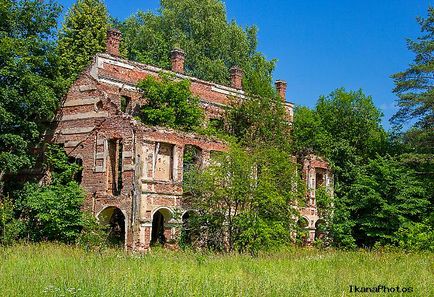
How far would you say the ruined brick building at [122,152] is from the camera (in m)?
28.1

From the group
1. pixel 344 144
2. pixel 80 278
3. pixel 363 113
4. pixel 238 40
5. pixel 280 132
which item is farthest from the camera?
pixel 238 40

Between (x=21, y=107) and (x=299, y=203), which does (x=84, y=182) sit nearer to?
(x=21, y=107)

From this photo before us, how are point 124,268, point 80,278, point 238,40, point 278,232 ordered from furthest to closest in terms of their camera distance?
point 238,40, point 278,232, point 124,268, point 80,278

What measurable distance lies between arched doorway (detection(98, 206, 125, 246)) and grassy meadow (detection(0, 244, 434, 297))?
8759 millimetres

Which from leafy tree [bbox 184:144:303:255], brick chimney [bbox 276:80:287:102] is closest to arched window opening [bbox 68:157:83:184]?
leafy tree [bbox 184:144:303:255]

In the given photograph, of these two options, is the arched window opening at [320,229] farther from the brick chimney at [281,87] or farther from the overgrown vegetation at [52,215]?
the overgrown vegetation at [52,215]

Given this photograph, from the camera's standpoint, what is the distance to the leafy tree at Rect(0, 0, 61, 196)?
28344 mm

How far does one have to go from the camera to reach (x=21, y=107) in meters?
29.3

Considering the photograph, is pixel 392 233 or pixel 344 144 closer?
pixel 392 233

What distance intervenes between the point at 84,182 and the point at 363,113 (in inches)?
886

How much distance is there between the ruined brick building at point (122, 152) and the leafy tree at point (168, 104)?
3.46 ft

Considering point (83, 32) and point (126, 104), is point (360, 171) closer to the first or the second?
point (126, 104)

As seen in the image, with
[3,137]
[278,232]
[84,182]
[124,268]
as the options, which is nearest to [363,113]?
[278,232]

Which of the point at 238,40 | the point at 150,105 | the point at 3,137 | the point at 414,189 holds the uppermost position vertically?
the point at 238,40
